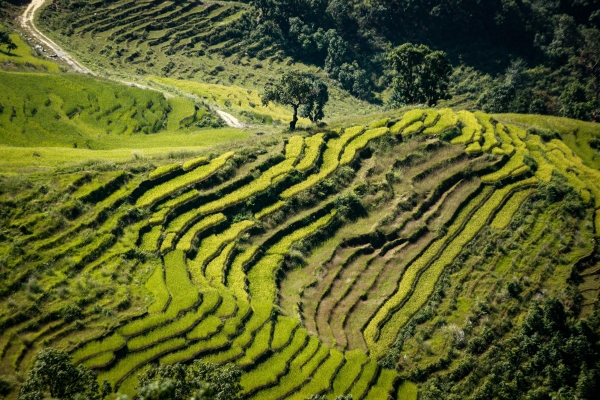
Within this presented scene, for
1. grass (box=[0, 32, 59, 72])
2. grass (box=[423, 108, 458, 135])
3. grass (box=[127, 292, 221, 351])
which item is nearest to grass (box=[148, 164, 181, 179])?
grass (box=[127, 292, 221, 351])

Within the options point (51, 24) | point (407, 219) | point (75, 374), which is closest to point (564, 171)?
point (407, 219)

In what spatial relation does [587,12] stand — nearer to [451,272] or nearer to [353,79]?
[353,79]

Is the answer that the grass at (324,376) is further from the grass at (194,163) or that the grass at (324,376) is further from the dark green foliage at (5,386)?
the grass at (194,163)

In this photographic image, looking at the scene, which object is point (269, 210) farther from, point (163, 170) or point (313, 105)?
point (313, 105)

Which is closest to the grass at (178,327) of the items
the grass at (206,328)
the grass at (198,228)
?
the grass at (206,328)

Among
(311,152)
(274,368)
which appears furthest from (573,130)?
(274,368)

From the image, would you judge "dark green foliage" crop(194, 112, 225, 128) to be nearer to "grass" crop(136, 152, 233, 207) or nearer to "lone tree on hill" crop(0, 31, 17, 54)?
"grass" crop(136, 152, 233, 207)
